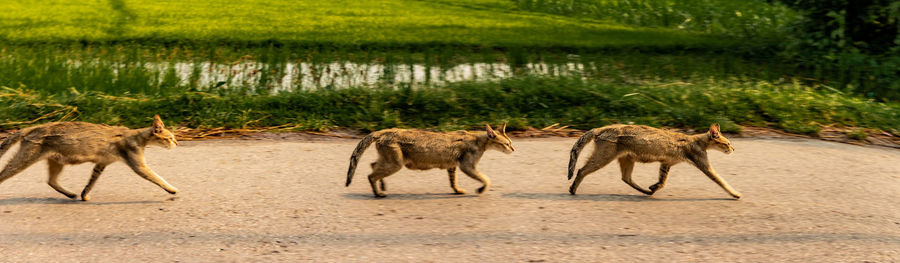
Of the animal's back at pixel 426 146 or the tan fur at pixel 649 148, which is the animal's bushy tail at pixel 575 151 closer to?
the tan fur at pixel 649 148

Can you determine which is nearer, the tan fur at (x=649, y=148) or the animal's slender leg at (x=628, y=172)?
the tan fur at (x=649, y=148)

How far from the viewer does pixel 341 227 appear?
14.8 feet

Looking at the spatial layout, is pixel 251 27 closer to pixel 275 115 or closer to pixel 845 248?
pixel 275 115

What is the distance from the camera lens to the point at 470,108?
24.7 ft

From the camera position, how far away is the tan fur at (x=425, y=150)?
4.87 metres

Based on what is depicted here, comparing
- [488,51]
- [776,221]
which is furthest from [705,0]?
[776,221]

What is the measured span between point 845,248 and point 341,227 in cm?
237

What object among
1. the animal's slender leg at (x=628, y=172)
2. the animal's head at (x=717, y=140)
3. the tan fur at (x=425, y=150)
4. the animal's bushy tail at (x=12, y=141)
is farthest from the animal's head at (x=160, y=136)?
the animal's head at (x=717, y=140)

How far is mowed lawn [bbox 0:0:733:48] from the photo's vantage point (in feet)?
33.1

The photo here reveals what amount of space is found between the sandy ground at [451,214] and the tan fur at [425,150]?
0.66ft

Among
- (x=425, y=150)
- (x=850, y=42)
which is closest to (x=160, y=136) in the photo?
(x=425, y=150)

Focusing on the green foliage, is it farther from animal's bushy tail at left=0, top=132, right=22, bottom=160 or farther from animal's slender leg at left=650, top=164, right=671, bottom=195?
animal's bushy tail at left=0, top=132, right=22, bottom=160

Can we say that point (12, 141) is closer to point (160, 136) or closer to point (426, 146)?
point (160, 136)

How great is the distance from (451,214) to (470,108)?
2849 millimetres
